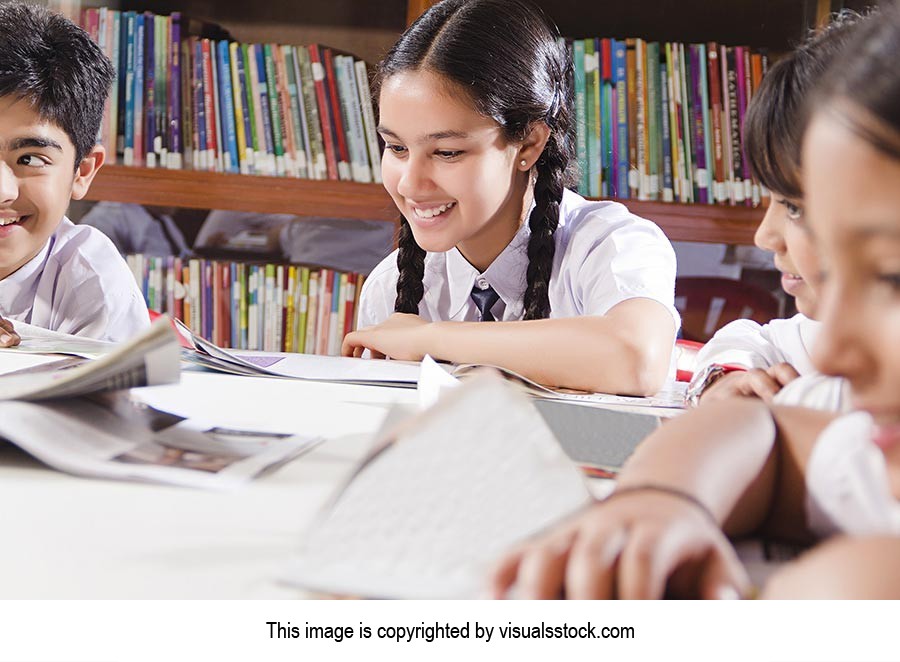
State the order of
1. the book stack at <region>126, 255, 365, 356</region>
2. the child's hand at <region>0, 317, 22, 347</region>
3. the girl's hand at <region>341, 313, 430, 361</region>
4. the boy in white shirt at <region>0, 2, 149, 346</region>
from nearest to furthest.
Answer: the child's hand at <region>0, 317, 22, 347</region>, the girl's hand at <region>341, 313, 430, 361</region>, the boy in white shirt at <region>0, 2, 149, 346</region>, the book stack at <region>126, 255, 365, 356</region>

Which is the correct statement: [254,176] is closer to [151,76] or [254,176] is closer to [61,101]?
[151,76]

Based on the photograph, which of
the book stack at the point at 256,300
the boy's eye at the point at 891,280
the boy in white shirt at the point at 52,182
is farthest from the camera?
the book stack at the point at 256,300

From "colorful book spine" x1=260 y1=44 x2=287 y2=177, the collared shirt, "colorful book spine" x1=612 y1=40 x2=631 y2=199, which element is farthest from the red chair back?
the collared shirt

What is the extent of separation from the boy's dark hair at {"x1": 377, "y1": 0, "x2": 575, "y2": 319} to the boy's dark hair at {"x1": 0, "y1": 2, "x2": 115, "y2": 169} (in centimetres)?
43

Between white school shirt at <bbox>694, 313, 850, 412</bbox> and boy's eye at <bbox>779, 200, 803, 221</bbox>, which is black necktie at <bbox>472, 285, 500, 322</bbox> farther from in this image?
boy's eye at <bbox>779, 200, 803, 221</bbox>

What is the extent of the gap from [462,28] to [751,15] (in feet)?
3.08

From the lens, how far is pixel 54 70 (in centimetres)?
125

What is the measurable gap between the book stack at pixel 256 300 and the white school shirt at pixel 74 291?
66 centimetres

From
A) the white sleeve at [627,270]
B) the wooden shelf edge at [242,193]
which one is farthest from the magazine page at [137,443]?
the wooden shelf edge at [242,193]

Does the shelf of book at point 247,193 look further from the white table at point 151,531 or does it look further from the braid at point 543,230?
the white table at point 151,531

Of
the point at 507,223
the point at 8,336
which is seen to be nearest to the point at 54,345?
the point at 8,336

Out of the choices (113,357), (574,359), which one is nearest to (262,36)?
(574,359)

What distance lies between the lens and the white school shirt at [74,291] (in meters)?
1.26

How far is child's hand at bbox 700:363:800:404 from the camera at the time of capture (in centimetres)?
73
